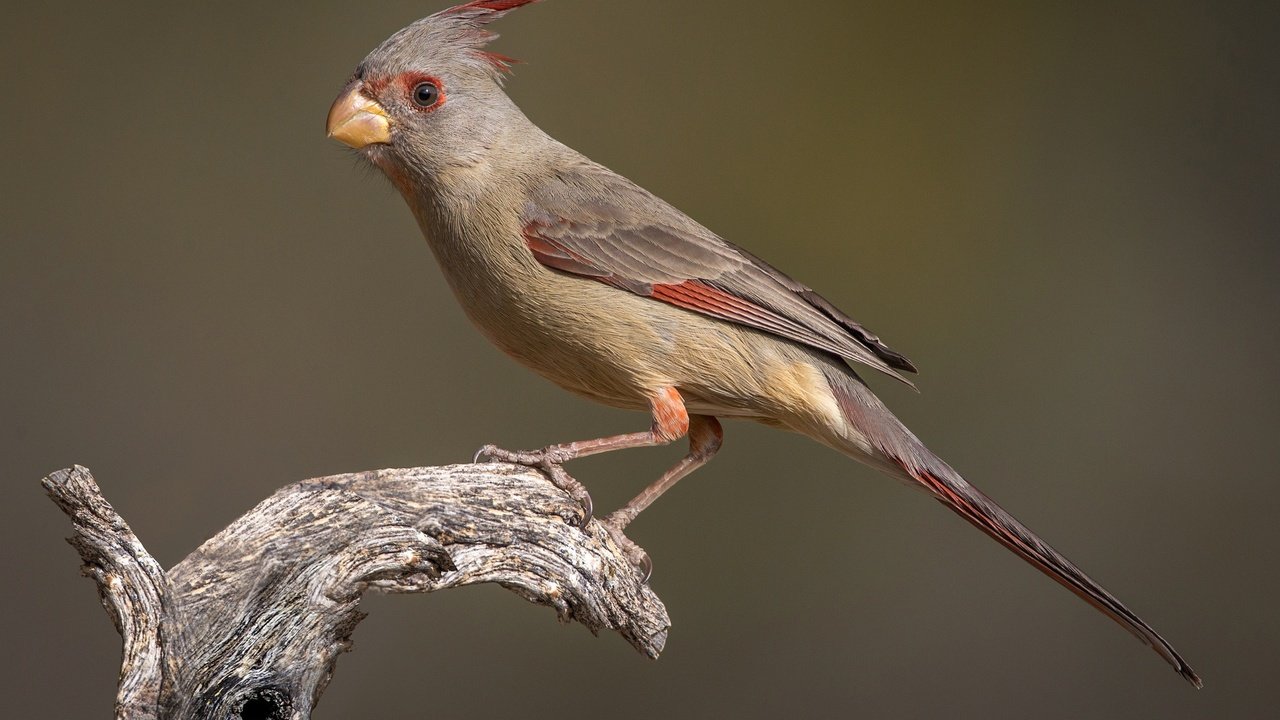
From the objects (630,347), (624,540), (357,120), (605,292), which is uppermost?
(357,120)

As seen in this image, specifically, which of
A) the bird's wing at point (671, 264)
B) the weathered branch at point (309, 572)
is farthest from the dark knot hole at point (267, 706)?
the bird's wing at point (671, 264)

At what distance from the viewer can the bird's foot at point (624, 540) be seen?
2.74 m

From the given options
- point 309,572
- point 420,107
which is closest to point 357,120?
point 420,107

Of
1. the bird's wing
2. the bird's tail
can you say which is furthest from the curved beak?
the bird's tail

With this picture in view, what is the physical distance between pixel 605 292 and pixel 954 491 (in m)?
0.94

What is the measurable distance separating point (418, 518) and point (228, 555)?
364 millimetres

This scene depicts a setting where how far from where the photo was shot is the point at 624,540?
276cm

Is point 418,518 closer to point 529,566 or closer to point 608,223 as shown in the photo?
point 529,566

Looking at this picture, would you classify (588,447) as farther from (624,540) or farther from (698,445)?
(698,445)

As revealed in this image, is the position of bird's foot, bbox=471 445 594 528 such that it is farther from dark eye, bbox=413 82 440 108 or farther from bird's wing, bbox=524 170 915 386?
dark eye, bbox=413 82 440 108

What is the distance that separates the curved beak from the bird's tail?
1235 millimetres

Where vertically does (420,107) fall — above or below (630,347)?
above

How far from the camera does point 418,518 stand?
7.68 feet

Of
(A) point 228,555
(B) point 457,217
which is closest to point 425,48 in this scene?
(B) point 457,217
